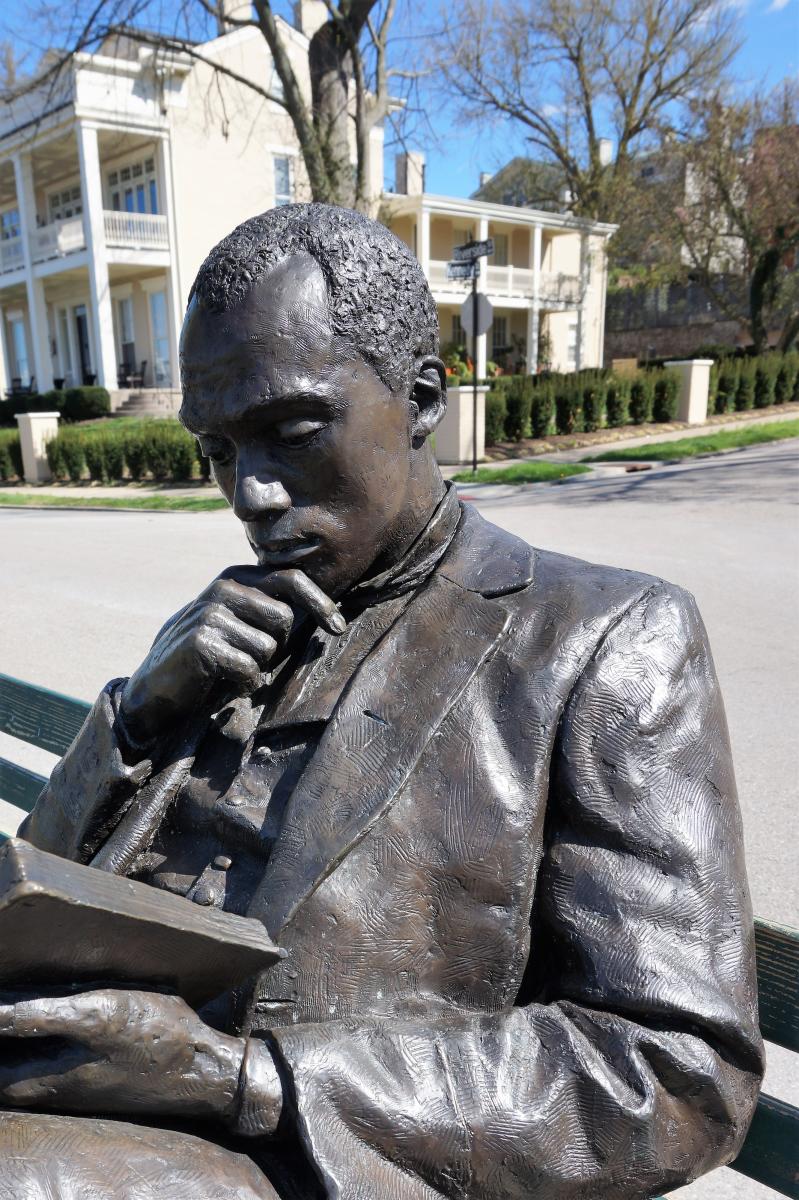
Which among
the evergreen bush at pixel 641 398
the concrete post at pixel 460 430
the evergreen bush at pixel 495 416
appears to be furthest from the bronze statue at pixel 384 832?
the evergreen bush at pixel 641 398

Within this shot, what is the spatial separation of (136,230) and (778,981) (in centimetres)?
3018

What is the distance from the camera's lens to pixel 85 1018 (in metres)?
1.22

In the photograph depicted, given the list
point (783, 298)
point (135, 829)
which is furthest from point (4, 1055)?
point (783, 298)

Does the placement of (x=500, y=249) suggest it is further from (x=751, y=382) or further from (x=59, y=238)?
(x=59, y=238)

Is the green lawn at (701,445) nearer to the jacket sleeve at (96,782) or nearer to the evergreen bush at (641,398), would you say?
the evergreen bush at (641,398)

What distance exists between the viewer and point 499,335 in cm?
3844

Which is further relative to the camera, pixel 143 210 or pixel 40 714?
pixel 143 210

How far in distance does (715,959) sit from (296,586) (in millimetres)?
848

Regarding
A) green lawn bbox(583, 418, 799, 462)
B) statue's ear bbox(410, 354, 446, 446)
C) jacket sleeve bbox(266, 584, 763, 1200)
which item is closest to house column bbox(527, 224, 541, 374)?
green lawn bbox(583, 418, 799, 462)

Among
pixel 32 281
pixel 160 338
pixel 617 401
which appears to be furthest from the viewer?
pixel 160 338

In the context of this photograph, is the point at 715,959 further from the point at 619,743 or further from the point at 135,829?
the point at 135,829

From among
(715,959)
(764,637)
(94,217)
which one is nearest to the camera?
(715,959)

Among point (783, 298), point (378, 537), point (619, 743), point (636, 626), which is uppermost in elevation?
point (783, 298)

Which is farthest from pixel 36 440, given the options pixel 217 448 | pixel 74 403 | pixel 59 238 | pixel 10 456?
pixel 217 448
